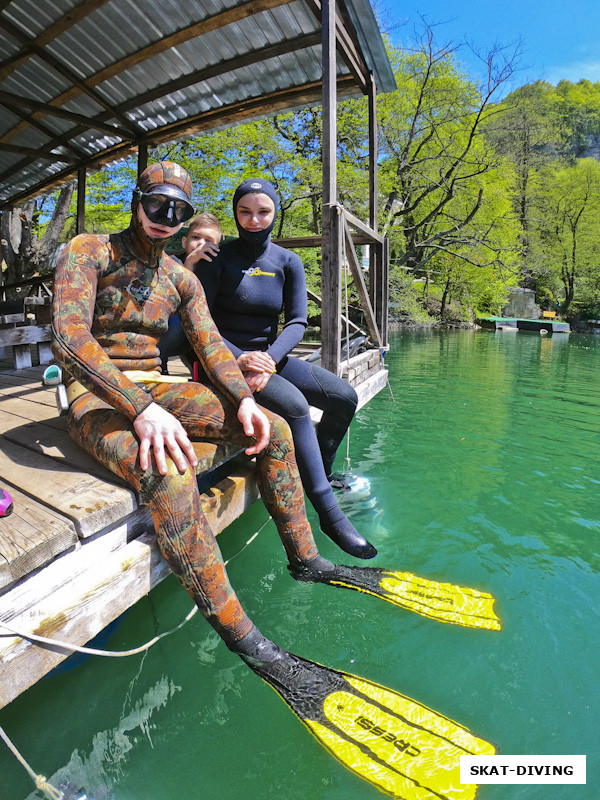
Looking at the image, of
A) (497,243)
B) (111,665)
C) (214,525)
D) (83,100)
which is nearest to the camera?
(111,665)

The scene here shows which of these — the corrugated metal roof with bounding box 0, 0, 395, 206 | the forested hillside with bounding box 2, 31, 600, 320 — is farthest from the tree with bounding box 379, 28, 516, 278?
the corrugated metal roof with bounding box 0, 0, 395, 206

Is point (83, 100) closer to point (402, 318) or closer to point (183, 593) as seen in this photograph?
point (183, 593)

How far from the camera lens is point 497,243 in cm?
2084

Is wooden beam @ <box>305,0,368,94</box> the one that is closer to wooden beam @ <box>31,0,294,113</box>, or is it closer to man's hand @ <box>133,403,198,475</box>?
wooden beam @ <box>31,0,294,113</box>

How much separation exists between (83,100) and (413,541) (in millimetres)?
6504

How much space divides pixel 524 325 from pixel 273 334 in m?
33.1

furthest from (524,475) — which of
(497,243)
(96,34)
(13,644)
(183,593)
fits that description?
(497,243)

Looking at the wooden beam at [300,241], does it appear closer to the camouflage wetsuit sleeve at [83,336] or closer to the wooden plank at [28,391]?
the wooden plank at [28,391]

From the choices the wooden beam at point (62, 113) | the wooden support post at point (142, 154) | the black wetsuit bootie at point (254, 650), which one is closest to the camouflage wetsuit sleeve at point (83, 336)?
the black wetsuit bootie at point (254, 650)

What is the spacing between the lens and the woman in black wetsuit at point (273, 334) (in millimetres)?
2725

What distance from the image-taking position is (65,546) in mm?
1648

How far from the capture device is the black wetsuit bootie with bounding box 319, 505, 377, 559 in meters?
2.79

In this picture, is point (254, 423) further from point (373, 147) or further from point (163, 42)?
point (373, 147)

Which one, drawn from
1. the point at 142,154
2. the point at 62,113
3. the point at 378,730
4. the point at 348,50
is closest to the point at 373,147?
the point at 348,50
